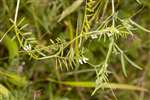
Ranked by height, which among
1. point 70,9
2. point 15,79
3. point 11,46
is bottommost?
point 15,79

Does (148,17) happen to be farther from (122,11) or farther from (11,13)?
(11,13)

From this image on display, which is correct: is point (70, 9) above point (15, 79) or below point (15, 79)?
above

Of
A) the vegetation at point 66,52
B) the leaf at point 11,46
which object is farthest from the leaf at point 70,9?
the leaf at point 11,46

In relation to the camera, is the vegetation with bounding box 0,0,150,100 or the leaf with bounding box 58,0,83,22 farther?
the leaf with bounding box 58,0,83,22

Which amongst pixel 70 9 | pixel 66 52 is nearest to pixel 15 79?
pixel 66 52

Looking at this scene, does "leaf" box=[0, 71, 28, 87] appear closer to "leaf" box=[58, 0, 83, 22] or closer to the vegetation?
the vegetation

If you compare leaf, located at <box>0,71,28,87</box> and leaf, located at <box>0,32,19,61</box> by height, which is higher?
leaf, located at <box>0,32,19,61</box>

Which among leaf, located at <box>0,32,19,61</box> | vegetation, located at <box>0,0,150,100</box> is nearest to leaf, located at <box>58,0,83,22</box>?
vegetation, located at <box>0,0,150,100</box>

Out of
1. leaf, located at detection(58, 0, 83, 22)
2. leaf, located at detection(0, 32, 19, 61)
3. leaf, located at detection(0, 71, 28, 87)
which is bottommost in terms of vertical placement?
leaf, located at detection(0, 71, 28, 87)

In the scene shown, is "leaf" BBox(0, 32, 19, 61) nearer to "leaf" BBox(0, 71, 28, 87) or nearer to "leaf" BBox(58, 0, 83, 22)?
"leaf" BBox(0, 71, 28, 87)

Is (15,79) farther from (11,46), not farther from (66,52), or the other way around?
(66,52)
